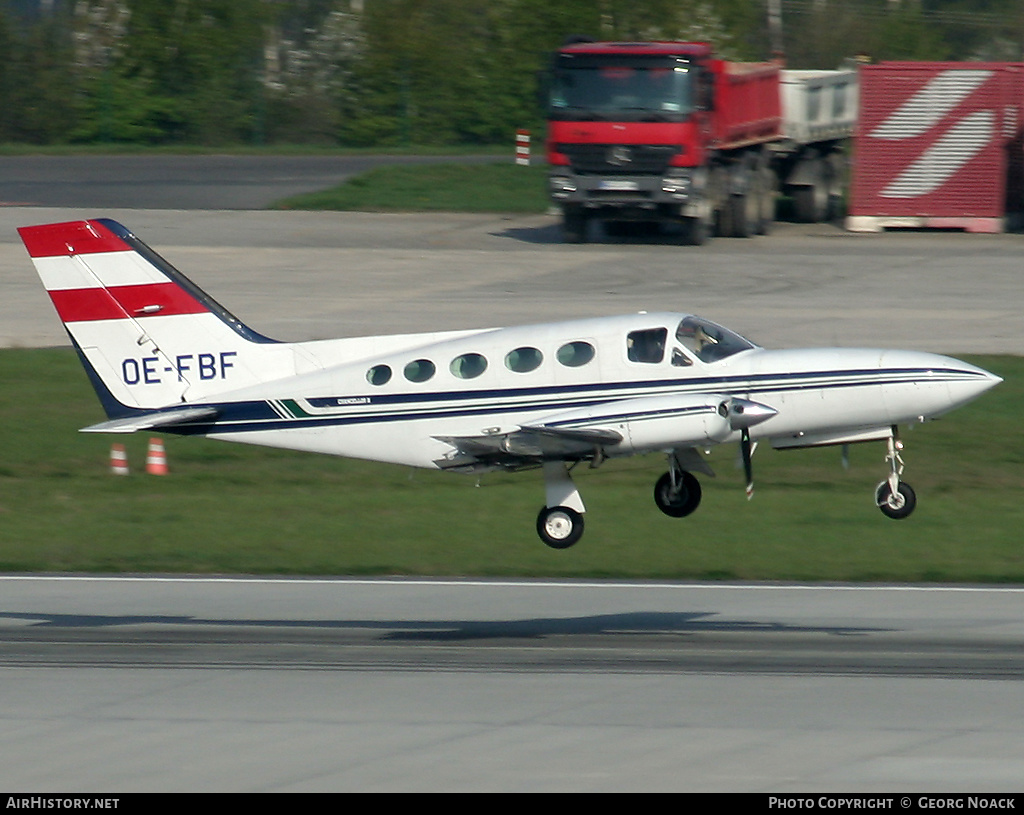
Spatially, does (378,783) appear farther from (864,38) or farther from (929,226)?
(864,38)

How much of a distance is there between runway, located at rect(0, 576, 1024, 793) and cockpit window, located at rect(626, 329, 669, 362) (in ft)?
13.2

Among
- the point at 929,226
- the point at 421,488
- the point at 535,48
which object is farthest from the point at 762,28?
the point at 421,488

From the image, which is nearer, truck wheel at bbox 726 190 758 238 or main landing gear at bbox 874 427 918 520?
main landing gear at bbox 874 427 918 520

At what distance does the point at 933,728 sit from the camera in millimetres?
18688

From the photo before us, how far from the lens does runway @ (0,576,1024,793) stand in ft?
57.3

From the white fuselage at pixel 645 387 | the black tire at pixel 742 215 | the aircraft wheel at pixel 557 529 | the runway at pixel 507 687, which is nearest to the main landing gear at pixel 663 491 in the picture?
the aircraft wheel at pixel 557 529

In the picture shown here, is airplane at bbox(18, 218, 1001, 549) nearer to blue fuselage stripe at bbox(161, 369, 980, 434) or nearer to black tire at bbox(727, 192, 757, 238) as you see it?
blue fuselage stripe at bbox(161, 369, 980, 434)

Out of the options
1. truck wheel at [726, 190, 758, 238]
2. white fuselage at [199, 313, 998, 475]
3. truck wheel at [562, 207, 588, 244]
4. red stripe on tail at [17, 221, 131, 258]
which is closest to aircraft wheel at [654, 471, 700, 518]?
white fuselage at [199, 313, 998, 475]

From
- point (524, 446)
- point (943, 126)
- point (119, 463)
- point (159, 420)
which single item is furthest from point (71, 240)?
point (943, 126)

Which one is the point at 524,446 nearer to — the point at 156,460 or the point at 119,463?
the point at 156,460

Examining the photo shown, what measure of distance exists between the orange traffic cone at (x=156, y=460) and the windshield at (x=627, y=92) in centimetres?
1775

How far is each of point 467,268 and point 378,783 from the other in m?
34.1
